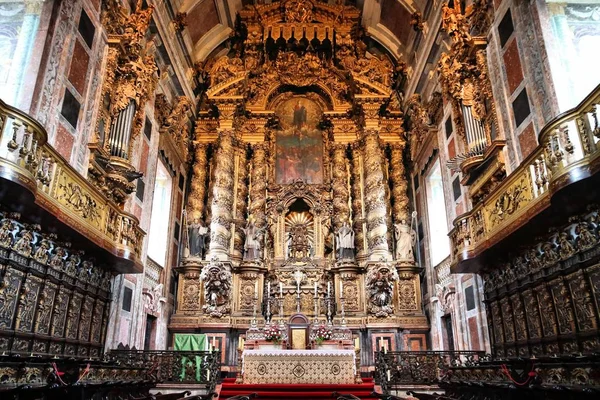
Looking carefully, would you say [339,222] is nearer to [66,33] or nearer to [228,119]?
[228,119]

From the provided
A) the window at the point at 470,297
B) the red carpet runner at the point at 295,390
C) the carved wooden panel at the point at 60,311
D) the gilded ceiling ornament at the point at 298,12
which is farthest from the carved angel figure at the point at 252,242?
the gilded ceiling ornament at the point at 298,12

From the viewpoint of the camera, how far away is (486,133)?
1130 centimetres

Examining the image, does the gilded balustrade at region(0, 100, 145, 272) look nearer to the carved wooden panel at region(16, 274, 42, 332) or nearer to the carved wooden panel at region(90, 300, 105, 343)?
the carved wooden panel at region(90, 300, 105, 343)

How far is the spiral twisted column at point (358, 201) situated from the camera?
18.6 m

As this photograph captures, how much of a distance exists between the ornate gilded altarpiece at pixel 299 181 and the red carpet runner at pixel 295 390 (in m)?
5.41

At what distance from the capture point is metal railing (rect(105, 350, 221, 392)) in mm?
11328

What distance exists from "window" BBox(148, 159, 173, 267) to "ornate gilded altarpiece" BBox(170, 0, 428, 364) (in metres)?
1.13

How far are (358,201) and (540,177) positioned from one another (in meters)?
11.6

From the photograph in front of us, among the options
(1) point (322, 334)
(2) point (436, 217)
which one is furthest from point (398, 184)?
(1) point (322, 334)

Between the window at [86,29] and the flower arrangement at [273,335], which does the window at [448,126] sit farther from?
the window at [86,29]

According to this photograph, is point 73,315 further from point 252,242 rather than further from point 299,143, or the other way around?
point 299,143

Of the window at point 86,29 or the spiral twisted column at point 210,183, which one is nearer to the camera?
the window at point 86,29

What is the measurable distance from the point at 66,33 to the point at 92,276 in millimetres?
5108

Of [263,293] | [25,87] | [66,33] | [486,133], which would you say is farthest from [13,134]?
[263,293]
